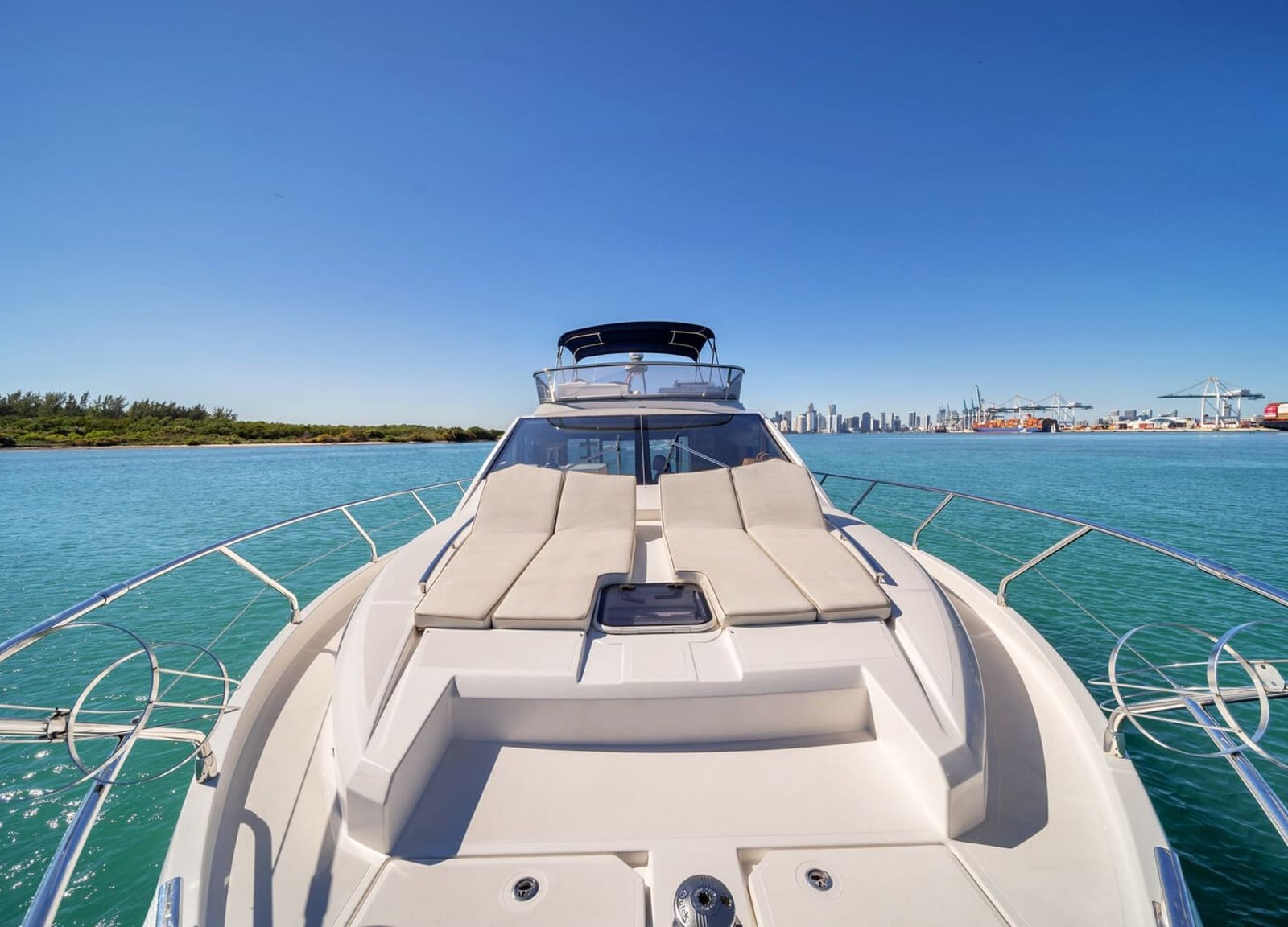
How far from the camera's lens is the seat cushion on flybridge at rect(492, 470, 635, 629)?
6.35 ft

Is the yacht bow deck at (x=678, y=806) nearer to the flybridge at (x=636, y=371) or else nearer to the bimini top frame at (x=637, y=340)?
the flybridge at (x=636, y=371)

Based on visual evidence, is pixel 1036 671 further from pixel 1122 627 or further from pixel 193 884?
pixel 1122 627

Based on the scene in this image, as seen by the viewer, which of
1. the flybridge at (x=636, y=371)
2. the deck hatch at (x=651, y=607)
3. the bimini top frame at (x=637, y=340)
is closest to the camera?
the deck hatch at (x=651, y=607)

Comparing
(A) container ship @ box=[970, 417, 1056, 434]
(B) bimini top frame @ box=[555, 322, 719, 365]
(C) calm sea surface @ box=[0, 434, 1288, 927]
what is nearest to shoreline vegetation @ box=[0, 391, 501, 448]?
(C) calm sea surface @ box=[0, 434, 1288, 927]

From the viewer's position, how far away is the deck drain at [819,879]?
1.28 m

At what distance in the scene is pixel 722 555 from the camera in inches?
95.9

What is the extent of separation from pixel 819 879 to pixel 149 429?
61480 millimetres

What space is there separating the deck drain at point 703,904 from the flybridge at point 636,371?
3.63 m

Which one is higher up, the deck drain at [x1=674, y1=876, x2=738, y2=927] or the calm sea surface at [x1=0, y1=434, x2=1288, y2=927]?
the deck drain at [x1=674, y1=876, x2=738, y2=927]

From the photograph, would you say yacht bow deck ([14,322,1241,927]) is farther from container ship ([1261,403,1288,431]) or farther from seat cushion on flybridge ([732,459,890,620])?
container ship ([1261,403,1288,431])

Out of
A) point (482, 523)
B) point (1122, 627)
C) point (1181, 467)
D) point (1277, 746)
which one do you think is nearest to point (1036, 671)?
point (482, 523)

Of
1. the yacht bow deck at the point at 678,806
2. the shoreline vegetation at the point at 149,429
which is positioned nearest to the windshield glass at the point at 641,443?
the yacht bow deck at the point at 678,806

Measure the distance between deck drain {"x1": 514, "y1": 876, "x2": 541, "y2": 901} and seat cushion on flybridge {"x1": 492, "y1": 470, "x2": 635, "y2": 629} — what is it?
0.77 meters

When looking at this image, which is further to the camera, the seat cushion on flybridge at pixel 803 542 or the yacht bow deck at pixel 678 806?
the seat cushion on flybridge at pixel 803 542
